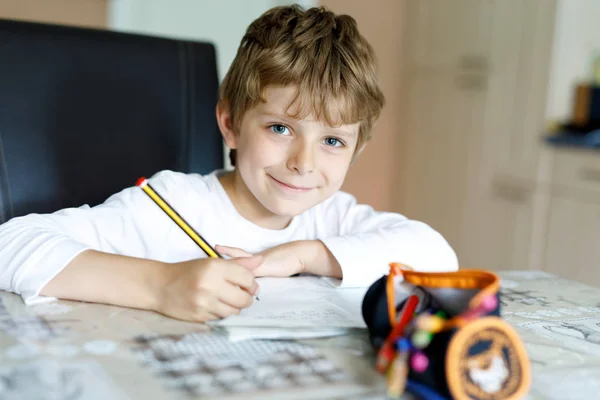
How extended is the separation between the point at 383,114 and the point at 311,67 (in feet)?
7.29

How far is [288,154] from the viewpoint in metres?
0.95

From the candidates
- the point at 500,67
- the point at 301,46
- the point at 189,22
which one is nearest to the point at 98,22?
the point at 189,22

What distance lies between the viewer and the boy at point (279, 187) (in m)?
0.89

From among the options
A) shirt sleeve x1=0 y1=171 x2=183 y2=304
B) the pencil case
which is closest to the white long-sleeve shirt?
shirt sleeve x1=0 y1=171 x2=183 y2=304

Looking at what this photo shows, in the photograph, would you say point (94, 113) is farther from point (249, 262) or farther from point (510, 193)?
point (510, 193)

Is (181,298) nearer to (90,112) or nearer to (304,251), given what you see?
(304,251)

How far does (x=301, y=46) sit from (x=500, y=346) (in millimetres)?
576

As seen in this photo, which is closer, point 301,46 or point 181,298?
point 181,298

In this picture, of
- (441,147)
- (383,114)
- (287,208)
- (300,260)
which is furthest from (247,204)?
(383,114)

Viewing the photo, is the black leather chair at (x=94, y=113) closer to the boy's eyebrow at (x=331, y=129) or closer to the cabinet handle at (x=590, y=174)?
the boy's eyebrow at (x=331, y=129)

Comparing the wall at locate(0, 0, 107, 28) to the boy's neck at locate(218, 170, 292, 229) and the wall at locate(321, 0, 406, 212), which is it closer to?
the wall at locate(321, 0, 406, 212)

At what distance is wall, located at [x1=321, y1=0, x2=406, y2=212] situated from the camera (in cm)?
304

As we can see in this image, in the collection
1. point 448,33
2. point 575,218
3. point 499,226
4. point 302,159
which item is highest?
point 448,33

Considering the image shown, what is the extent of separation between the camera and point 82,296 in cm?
71
